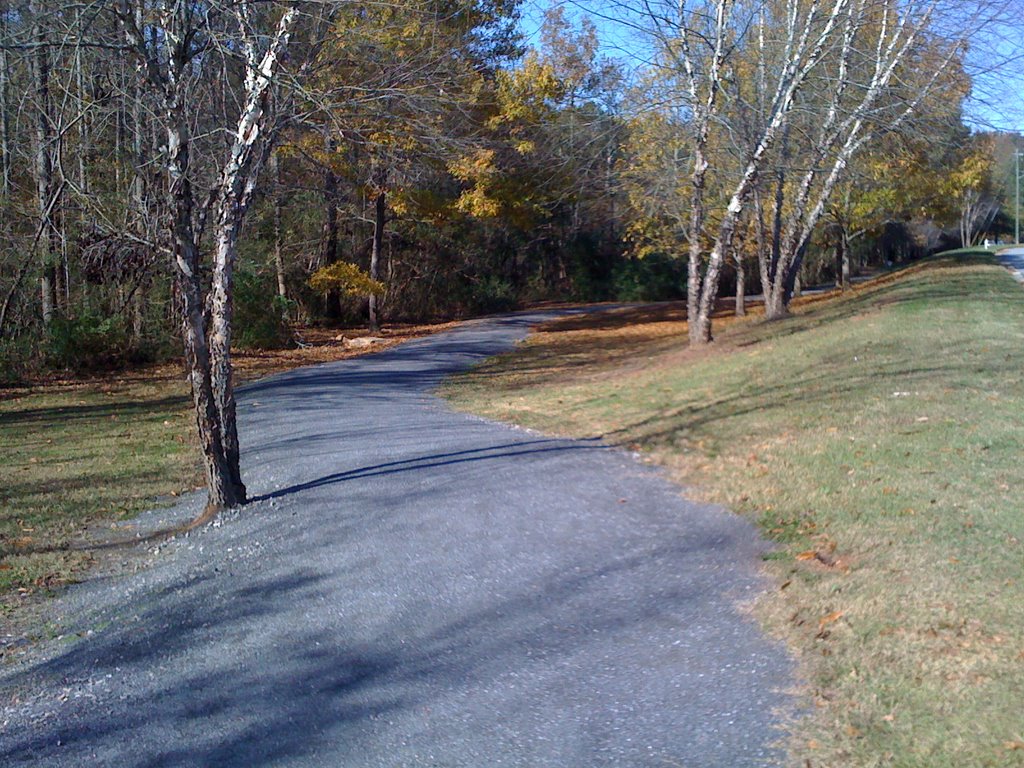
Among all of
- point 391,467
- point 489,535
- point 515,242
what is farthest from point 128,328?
point 515,242

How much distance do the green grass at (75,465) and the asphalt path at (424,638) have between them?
844mm

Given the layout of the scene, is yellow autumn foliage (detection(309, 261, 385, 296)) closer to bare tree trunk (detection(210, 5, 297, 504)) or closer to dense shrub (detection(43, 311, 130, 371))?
dense shrub (detection(43, 311, 130, 371))

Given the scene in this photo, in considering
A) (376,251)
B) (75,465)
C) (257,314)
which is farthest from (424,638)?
(376,251)

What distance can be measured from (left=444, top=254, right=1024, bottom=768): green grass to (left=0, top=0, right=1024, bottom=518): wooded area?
4120mm

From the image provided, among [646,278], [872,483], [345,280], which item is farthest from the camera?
[646,278]

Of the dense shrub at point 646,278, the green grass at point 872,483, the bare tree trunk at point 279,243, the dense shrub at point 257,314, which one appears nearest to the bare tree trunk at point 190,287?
the green grass at point 872,483

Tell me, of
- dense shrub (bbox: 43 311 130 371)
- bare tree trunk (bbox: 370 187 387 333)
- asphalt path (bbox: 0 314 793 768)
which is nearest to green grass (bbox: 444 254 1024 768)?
asphalt path (bbox: 0 314 793 768)

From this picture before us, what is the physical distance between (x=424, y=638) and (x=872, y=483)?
14.6 feet

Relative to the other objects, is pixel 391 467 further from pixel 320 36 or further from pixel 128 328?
pixel 128 328

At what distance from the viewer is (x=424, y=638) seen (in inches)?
234

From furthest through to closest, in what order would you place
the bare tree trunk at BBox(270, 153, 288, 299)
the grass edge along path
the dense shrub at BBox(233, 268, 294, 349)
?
the bare tree trunk at BBox(270, 153, 288, 299)
the dense shrub at BBox(233, 268, 294, 349)
the grass edge along path

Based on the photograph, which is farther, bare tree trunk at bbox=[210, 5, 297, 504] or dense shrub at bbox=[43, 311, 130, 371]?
dense shrub at bbox=[43, 311, 130, 371]

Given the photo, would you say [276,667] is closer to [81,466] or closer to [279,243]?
[81,466]

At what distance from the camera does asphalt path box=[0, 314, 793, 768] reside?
469cm
